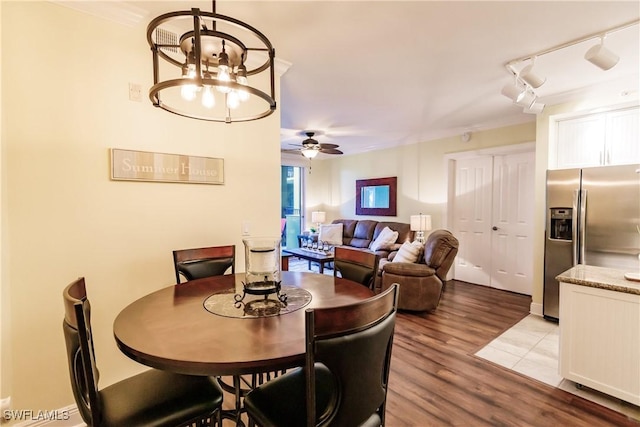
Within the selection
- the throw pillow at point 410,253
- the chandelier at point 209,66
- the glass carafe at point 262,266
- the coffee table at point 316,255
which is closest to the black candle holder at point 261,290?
the glass carafe at point 262,266

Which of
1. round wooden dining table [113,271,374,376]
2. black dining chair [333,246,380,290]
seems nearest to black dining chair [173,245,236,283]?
round wooden dining table [113,271,374,376]

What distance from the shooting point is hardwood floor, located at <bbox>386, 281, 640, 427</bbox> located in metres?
1.86

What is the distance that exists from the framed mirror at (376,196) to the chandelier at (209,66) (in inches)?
155

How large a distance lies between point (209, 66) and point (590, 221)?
12.3ft

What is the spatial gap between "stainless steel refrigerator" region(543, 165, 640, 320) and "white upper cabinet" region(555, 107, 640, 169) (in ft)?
0.76

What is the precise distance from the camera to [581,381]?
81.8 inches

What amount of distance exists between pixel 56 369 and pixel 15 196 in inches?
39.8

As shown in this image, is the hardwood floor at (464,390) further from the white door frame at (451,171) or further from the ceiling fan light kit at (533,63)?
the ceiling fan light kit at (533,63)

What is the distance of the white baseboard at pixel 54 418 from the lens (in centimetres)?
166

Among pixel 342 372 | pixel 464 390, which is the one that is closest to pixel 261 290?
pixel 342 372

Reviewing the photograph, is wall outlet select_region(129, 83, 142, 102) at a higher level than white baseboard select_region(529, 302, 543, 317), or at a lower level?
higher

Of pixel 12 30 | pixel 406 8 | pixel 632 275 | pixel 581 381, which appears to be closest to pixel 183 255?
pixel 12 30

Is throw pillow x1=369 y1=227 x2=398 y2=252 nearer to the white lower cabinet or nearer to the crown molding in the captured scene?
the white lower cabinet

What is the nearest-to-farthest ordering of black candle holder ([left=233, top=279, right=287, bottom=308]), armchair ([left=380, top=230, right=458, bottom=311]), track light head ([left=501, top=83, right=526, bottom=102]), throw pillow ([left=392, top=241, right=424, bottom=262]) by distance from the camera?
1. black candle holder ([left=233, top=279, right=287, bottom=308])
2. track light head ([left=501, top=83, right=526, bottom=102])
3. armchair ([left=380, top=230, right=458, bottom=311])
4. throw pillow ([left=392, top=241, right=424, bottom=262])
